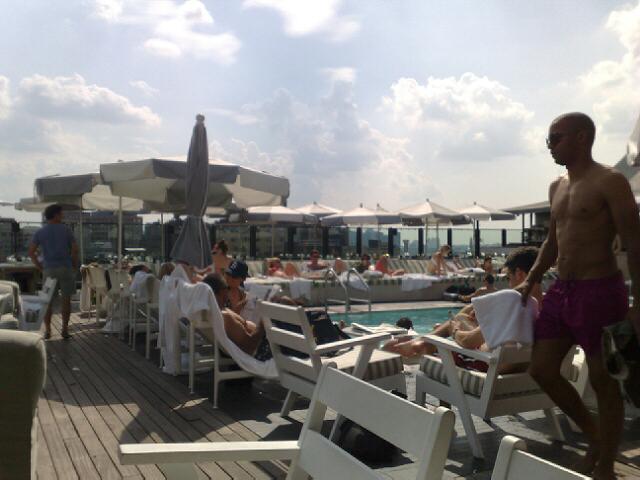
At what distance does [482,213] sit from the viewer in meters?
19.5

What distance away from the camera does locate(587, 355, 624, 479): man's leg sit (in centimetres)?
270

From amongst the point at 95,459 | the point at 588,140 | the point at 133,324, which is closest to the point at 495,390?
the point at 588,140

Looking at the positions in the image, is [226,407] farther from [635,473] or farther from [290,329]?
[635,473]

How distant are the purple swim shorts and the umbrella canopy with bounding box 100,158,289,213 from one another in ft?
15.9

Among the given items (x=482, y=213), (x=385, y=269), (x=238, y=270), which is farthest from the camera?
(x=482, y=213)

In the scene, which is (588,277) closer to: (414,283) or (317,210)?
(414,283)

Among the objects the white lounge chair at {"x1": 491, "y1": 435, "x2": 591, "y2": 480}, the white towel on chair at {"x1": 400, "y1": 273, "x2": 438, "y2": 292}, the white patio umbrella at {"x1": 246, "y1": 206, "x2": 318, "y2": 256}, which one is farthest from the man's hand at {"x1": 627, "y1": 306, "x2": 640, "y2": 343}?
the white patio umbrella at {"x1": 246, "y1": 206, "x2": 318, "y2": 256}

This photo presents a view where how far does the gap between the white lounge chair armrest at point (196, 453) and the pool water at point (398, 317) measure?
8.99m

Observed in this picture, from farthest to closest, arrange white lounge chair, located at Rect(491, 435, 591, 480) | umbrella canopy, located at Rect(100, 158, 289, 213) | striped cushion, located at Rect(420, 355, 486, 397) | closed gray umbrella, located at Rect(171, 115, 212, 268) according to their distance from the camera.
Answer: umbrella canopy, located at Rect(100, 158, 289, 213) → closed gray umbrella, located at Rect(171, 115, 212, 268) → striped cushion, located at Rect(420, 355, 486, 397) → white lounge chair, located at Rect(491, 435, 591, 480)

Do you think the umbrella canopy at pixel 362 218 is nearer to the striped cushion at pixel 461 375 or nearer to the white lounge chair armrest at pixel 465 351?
the striped cushion at pixel 461 375

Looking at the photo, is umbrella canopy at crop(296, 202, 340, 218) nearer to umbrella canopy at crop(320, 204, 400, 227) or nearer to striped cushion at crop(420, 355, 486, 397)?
umbrella canopy at crop(320, 204, 400, 227)

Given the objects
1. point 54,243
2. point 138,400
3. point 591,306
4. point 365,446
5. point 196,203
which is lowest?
point 138,400

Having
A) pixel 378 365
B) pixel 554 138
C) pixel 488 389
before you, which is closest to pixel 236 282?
pixel 378 365

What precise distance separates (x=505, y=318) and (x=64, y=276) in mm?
5714
